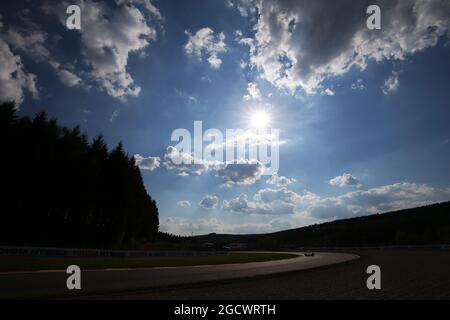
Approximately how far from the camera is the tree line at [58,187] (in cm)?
3856

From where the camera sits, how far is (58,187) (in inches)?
1647

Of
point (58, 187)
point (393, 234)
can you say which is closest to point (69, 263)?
point (58, 187)

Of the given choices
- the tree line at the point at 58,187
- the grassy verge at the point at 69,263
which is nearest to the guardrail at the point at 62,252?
the grassy verge at the point at 69,263

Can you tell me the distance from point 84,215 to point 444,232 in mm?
95421

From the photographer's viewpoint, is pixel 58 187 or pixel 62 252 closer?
pixel 62 252

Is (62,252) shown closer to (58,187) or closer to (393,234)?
(58,187)

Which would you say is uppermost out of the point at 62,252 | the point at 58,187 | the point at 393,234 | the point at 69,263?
the point at 58,187

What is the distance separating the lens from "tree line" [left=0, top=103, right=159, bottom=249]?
38.6 m

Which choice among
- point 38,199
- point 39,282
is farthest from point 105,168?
point 39,282

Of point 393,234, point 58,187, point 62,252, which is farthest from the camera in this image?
point 393,234

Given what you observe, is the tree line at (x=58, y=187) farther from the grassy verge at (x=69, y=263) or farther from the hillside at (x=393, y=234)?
the hillside at (x=393, y=234)

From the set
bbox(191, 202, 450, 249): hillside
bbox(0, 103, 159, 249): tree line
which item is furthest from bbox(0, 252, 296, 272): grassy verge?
bbox(191, 202, 450, 249): hillside
